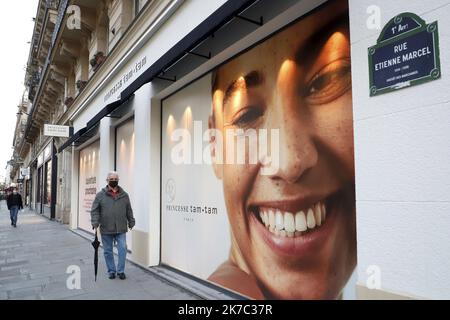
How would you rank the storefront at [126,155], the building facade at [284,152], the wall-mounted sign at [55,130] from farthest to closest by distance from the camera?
the wall-mounted sign at [55,130] → the storefront at [126,155] → the building facade at [284,152]

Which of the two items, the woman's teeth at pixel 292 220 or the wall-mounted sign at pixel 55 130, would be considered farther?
the wall-mounted sign at pixel 55 130

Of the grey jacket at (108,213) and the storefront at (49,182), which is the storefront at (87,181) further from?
the grey jacket at (108,213)

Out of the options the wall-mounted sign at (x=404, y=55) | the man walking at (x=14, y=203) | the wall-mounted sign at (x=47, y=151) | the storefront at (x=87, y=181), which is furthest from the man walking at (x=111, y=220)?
the wall-mounted sign at (x=47, y=151)

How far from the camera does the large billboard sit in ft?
13.1

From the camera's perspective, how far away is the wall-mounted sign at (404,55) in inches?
110

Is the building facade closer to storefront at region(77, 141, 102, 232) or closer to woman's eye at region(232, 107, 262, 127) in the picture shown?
woman's eye at region(232, 107, 262, 127)

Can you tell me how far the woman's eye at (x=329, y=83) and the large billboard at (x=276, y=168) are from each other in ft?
0.04

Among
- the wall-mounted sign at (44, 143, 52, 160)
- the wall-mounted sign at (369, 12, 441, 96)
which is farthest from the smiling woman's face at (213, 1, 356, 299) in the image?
the wall-mounted sign at (44, 143, 52, 160)

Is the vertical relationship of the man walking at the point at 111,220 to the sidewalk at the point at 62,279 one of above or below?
above

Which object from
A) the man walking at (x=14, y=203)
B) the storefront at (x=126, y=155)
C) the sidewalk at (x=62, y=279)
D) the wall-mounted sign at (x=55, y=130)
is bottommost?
the sidewalk at (x=62, y=279)

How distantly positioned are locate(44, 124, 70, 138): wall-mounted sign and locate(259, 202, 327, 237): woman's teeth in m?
12.7

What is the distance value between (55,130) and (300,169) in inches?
541

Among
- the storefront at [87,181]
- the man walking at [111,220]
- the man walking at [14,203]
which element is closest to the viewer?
the man walking at [111,220]
